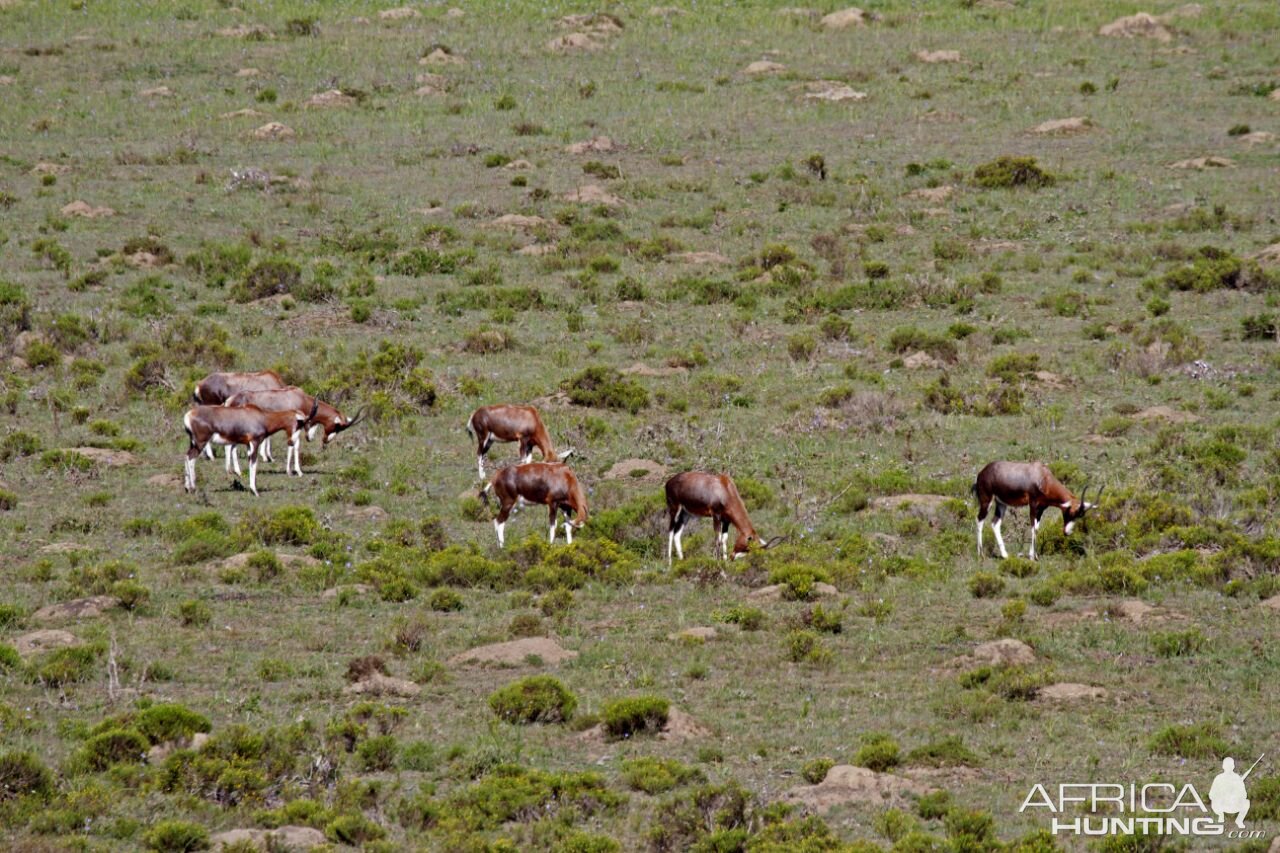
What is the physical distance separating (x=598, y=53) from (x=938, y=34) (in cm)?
1276

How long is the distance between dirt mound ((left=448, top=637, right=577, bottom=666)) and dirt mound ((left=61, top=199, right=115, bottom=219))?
30452 millimetres

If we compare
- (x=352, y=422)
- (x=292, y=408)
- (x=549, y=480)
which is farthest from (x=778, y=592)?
(x=352, y=422)

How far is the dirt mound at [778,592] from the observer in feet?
78.0

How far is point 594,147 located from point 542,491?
101ft

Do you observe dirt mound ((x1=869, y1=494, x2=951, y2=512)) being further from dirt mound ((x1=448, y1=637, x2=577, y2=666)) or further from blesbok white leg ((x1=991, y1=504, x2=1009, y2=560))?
dirt mound ((x1=448, y1=637, x2=577, y2=666))

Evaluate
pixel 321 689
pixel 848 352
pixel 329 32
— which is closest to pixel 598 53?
pixel 329 32

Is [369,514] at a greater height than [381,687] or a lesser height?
lesser

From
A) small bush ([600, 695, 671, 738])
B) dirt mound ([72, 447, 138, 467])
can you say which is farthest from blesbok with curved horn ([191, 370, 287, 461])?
small bush ([600, 695, 671, 738])

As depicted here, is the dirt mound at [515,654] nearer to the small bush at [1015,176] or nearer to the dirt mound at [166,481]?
the dirt mound at [166,481]

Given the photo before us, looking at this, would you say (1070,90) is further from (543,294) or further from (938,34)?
(543,294)

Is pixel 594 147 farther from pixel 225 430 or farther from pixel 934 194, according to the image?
pixel 225 430

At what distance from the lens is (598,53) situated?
66.1m

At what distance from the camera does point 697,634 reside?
22.1 m

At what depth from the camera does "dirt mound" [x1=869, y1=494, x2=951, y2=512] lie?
91.0 feet
